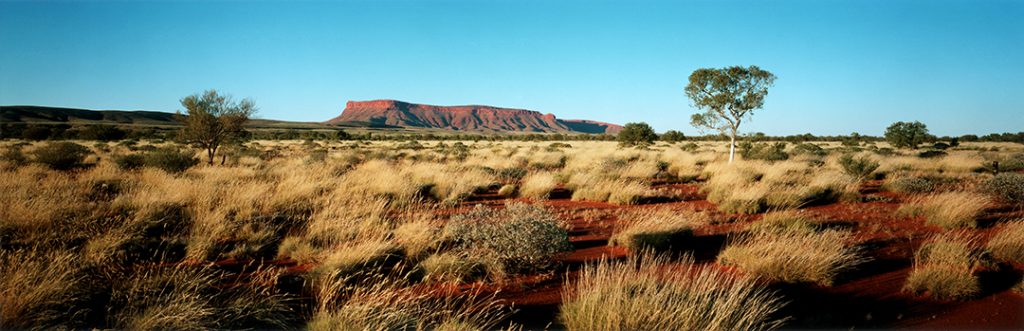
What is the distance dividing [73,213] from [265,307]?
Result: 4.59 meters

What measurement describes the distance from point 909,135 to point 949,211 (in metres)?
41.4

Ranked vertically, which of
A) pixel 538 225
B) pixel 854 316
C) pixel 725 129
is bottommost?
pixel 854 316

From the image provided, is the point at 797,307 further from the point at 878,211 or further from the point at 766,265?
the point at 878,211

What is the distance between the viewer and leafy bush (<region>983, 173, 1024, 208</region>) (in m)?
9.12

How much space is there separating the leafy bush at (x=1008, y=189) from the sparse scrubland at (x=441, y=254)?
0.17 ft

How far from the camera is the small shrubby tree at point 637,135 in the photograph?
129ft

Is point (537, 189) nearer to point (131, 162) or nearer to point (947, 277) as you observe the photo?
point (947, 277)

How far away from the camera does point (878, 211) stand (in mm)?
8680

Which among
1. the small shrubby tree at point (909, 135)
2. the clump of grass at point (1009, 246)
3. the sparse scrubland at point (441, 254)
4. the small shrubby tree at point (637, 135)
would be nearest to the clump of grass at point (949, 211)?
the sparse scrubland at point (441, 254)

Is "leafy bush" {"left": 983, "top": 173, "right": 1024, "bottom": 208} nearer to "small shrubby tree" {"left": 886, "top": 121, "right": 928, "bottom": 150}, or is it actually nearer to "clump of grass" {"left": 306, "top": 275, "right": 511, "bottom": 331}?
"clump of grass" {"left": 306, "top": 275, "right": 511, "bottom": 331}

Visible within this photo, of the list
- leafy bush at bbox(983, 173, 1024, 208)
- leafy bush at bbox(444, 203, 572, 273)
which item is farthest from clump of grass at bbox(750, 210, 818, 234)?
leafy bush at bbox(983, 173, 1024, 208)

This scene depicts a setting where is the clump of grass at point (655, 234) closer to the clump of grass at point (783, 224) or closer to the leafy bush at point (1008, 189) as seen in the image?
the clump of grass at point (783, 224)

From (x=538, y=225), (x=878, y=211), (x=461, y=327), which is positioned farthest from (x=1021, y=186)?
(x=461, y=327)

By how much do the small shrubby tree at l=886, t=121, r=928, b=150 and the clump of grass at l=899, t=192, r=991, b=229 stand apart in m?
38.9
